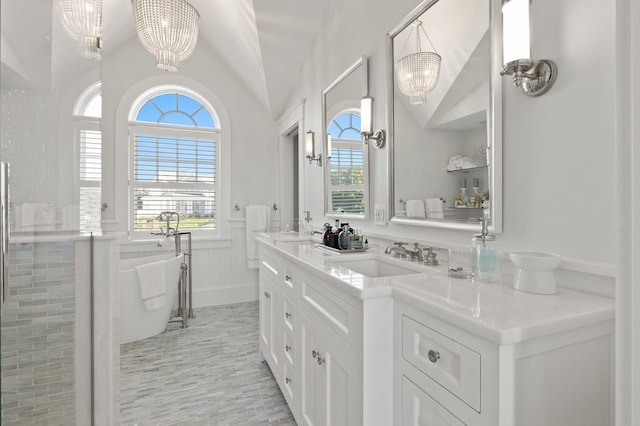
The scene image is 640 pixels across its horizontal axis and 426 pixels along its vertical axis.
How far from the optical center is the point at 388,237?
1896 millimetres

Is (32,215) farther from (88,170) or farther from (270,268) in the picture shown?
(270,268)

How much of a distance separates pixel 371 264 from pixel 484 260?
0.68 metres

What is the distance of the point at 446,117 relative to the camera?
4.80 feet

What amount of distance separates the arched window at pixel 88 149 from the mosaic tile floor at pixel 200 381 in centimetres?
128

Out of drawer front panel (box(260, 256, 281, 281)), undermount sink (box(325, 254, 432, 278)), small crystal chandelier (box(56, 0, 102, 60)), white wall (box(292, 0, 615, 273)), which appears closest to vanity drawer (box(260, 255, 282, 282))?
drawer front panel (box(260, 256, 281, 281))

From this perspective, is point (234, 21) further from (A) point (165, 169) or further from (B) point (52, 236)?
(B) point (52, 236)

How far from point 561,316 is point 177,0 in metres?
3.10

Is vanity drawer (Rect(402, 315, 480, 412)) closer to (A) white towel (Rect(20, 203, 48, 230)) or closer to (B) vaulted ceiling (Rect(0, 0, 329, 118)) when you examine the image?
(A) white towel (Rect(20, 203, 48, 230))

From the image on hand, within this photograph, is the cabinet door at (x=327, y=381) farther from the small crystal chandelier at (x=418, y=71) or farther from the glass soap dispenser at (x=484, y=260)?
the small crystal chandelier at (x=418, y=71)

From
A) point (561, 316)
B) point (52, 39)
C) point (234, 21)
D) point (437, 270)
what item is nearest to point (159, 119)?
point (234, 21)

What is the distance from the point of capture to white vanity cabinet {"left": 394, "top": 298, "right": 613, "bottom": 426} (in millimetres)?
676

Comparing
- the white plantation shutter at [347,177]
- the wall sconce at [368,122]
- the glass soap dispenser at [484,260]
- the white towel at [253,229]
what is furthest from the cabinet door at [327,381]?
the white towel at [253,229]

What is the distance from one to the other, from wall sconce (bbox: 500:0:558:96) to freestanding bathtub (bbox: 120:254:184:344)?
10.2ft

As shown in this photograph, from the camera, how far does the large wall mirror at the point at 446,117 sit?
121 centimetres
